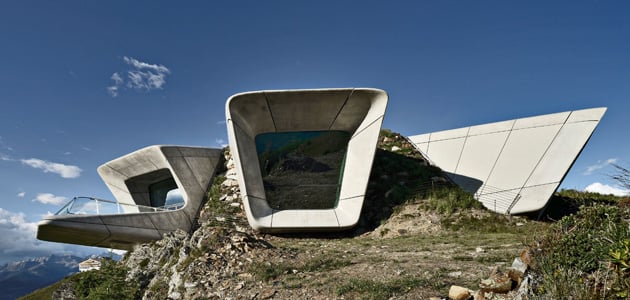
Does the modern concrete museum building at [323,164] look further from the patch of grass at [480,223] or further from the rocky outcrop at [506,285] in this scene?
the rocky outcrop at [506,285]

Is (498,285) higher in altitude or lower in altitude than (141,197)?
higher

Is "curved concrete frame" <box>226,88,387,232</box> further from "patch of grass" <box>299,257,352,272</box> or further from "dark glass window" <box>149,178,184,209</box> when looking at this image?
"dark glass window" <box>149,178,184,209</box>

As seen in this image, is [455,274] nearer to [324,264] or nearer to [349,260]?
[349,260]

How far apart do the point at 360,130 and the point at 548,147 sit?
9901 millimetres

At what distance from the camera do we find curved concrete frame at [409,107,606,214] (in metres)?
15.9

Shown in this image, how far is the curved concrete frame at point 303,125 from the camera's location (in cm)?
1598

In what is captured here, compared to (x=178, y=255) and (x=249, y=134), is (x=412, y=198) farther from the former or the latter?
(x=178, y=255)

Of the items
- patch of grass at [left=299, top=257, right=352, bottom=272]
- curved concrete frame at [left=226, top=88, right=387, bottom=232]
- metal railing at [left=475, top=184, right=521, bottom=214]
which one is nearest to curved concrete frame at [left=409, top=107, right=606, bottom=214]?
metal railing at [left=475, top=184, right=521, bottom=214]

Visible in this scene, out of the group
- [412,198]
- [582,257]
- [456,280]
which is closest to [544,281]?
[582,257]

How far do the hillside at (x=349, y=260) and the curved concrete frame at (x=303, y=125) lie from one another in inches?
40.3

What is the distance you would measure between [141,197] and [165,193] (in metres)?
2.38

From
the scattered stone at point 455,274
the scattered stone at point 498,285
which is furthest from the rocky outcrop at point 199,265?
the scattered stone at point 498,285

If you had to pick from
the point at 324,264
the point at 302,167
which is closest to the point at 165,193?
the point at 302,167

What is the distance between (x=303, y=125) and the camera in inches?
683
